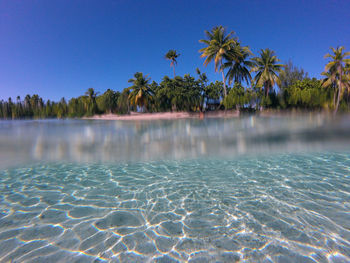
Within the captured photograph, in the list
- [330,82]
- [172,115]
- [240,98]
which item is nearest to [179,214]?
[240,98]

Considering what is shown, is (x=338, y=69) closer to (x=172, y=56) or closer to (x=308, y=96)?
(x=308, y=96)

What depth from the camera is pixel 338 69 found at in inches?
1310

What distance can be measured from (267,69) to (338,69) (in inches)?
465

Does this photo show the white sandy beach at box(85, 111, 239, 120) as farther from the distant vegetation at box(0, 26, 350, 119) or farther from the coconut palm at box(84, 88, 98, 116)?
the coconut palm at box(84, 88, 98, 116)

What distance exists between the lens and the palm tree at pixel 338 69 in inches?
1278

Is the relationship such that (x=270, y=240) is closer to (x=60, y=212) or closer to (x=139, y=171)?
(x=60, y=212)

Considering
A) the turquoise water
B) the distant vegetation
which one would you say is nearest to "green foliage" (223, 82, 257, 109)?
the distant vegetation

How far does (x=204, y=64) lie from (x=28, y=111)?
8379 cm

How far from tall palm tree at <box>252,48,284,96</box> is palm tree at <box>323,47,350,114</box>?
794 centimetres

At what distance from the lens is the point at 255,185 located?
5934 millimetres

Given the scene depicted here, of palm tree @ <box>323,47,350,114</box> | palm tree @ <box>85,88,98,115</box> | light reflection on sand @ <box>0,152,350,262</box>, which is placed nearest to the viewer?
light reflection on sand @ <box>0,152,350,262</box>

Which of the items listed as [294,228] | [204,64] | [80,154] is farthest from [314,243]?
[204,64]

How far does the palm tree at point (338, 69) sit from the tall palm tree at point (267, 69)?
794 centimetres

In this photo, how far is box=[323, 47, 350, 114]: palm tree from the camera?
107 ft
